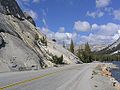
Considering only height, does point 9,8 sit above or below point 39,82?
above

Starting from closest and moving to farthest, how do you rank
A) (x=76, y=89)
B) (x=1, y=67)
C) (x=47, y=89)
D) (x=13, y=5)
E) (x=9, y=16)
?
(x=47, y=89) < (x=76, y=89) < (x=1, y=67) < (x=9, y=16) < (x=13, y=5)

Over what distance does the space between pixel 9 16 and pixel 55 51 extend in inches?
1211

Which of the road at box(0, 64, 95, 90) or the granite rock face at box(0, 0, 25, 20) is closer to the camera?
the road at box(0, 64, 95, 90)

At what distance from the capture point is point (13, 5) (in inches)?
4702

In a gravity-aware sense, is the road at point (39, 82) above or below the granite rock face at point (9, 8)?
below

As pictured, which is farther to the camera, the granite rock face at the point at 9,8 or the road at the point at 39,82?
the granite rock face at the point at 9,8

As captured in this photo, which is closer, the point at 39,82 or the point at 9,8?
the point at 39,82

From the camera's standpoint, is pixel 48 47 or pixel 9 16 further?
pixel 48 47

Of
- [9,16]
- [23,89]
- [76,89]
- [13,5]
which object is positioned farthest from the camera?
[13,5]

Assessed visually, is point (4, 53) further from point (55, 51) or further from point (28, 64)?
point (55, 51)

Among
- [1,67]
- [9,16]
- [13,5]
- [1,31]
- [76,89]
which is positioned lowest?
[76,89]

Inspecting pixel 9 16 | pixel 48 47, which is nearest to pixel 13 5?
pixel 9 16

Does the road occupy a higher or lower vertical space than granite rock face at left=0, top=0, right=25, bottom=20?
lower

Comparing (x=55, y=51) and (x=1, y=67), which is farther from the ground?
(x=55, y=51)
